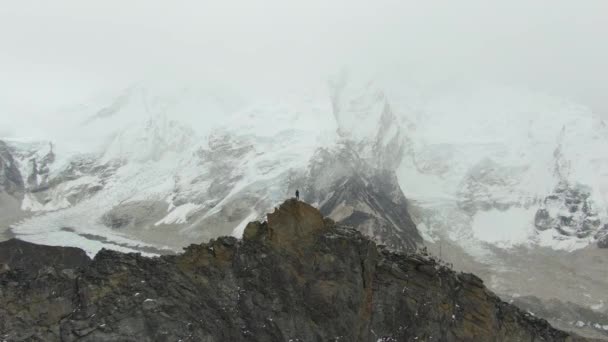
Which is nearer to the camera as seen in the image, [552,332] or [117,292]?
[117,292]

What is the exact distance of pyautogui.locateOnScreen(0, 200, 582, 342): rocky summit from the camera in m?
43.3

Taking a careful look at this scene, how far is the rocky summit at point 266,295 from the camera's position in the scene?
43.3 meters

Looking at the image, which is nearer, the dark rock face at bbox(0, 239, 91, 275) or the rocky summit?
the rocky summit

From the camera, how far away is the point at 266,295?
1908 inches

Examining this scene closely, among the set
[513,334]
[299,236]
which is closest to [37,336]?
[299,236]

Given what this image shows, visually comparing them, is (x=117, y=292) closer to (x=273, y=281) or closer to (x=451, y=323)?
(x=273, y=281)

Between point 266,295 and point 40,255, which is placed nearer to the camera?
point 266,295

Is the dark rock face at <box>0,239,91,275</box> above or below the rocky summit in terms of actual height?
below

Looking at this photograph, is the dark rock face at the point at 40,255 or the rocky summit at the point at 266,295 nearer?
the rocky summit at the point at 266,295

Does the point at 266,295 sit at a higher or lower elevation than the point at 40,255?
higher

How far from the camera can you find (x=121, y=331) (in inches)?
1702

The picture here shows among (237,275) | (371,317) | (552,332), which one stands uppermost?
(237,275)

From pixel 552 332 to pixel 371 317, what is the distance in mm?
19590

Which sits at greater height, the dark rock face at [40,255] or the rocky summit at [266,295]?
the rocky summit at [266,295]
